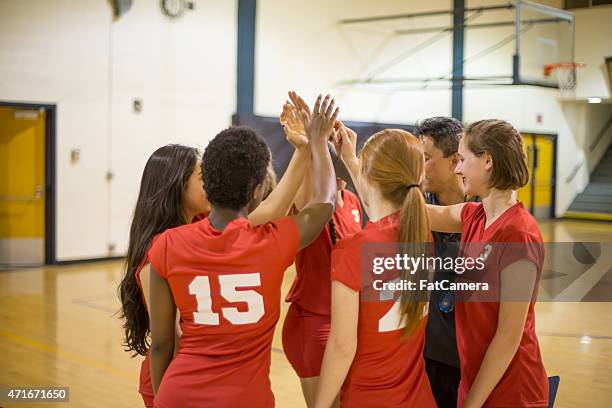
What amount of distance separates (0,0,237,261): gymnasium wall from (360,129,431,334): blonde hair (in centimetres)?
805

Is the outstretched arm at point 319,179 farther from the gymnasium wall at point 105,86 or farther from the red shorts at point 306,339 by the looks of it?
the gymnasium wall at point 105,86

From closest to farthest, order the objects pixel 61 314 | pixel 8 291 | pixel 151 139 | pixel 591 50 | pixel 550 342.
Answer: pixel 550 342 → pixel 61 314 → pixel 8 291 → pixel 151 139 → pixel 591 50

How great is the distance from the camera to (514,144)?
2.05 m

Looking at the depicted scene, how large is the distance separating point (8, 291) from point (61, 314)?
1323 millimetres

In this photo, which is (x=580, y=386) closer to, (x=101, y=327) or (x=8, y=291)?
(x=101, y=327)

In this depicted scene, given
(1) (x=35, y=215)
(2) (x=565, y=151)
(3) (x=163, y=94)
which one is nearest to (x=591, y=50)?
(2) (x=565, y=151)

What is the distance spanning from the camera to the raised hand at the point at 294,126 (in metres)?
2.21

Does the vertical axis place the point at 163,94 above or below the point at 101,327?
above

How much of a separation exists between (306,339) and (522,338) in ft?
2.95

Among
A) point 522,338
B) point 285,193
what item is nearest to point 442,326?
point 522,338

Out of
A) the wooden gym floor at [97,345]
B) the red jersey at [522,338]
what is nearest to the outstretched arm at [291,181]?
the red jersey at [522,338]

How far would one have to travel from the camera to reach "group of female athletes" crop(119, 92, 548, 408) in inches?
71.7

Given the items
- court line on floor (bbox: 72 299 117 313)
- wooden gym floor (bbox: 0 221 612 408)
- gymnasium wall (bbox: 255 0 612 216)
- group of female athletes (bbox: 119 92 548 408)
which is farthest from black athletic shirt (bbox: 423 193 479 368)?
gymnasium wall (bbox: 255 0 612 216)

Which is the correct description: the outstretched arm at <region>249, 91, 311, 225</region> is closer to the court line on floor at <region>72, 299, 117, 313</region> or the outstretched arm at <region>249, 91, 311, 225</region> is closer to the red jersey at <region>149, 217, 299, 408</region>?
the red jersey at <region>149, 217, 299, 408</region>
